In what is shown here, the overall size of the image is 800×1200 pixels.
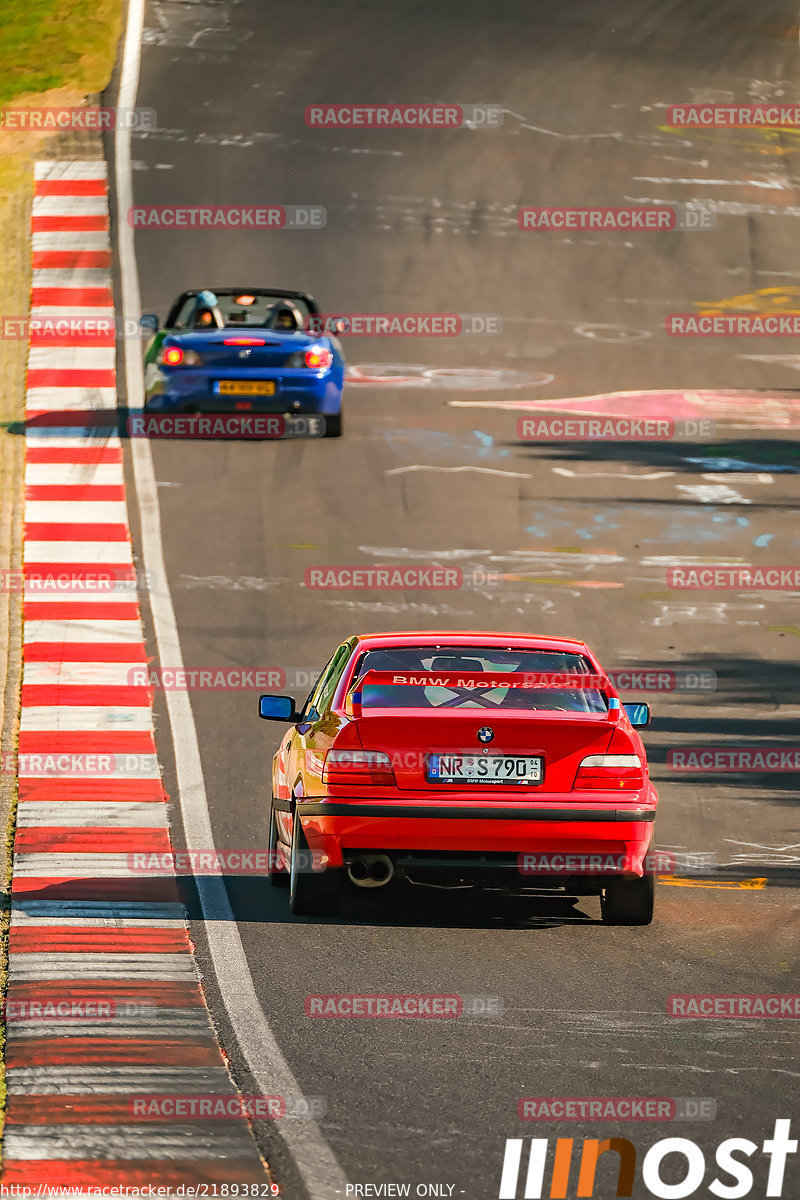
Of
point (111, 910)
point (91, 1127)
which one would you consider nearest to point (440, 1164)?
point (91, 1127)

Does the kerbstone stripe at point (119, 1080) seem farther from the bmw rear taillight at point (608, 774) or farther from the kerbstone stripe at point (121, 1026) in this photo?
the bmw rear taillight at point (608, 774)

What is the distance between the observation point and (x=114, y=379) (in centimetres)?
2192

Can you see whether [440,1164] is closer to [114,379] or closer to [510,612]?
[510,612]

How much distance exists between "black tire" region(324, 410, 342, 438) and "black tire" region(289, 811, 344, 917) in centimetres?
1134

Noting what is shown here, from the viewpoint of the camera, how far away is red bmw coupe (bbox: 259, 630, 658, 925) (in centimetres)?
809

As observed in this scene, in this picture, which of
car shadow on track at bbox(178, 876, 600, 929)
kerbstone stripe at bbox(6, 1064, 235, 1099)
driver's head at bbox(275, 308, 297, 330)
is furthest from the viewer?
driver's head at bbox(275, 308, 297, 330)

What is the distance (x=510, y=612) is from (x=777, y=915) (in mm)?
7098

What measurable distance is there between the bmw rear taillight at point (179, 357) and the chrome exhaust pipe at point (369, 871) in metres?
10.5

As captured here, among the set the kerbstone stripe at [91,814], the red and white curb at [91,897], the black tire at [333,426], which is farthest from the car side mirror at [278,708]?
the black tire at [333,426]

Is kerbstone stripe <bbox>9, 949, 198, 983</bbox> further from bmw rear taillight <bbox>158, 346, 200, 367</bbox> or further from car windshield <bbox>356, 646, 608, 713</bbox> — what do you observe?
bmw rear taillight <bbox>158, 346, 200, 367</bbox>

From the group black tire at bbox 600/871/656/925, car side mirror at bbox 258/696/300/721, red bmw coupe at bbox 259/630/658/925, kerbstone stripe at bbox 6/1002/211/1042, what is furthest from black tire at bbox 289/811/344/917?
kerbstone stripe at bbox 6/1002/211/1042

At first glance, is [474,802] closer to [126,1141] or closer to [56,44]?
[126,1141]

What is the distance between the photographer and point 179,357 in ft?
59.0

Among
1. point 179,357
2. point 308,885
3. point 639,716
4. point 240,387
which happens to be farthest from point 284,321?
point 308,885
